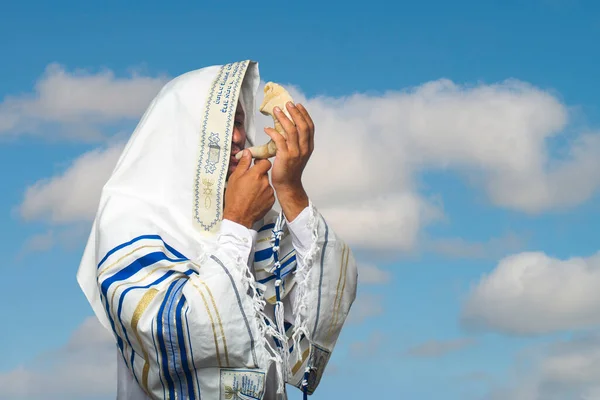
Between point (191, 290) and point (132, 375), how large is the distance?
69 cm

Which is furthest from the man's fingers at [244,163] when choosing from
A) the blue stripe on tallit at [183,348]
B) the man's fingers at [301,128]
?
the blue stripe on tallit at [183,348]

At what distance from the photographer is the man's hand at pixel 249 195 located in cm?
429

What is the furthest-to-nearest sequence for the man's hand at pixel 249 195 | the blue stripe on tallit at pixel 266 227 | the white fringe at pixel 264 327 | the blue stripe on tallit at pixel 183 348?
the blue stripe on tallit at pixel 266 227, the man's hand at pixel 249 195, the white fringe at pixel 264 327, the blue stripe on tallit at pixel 183 348

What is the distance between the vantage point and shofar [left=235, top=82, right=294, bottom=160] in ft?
14.9

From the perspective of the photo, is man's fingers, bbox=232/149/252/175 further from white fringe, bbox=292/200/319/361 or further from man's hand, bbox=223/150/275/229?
white fringe, bbox=292/200/319/361

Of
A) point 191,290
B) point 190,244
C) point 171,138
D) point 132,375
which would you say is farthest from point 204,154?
point 132,375

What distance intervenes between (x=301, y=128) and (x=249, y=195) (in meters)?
0.44

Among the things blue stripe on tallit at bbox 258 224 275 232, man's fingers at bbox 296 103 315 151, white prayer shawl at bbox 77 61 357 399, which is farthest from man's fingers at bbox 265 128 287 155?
blue stripe on tallit at bbox 258 224 275 232

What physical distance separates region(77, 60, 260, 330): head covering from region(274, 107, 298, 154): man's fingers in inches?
9.6

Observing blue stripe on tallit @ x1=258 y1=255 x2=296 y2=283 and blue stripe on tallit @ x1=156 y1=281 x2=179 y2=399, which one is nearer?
blue stripe on tallit @ x1=156 y1=281 x2=179 y2=399

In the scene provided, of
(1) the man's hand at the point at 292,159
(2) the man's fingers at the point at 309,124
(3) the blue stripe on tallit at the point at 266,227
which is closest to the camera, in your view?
(1) the man's hand at the point at 292,159

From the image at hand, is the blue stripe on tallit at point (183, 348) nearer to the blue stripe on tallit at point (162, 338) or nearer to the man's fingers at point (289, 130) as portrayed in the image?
the blue stripe on tallit at point (162, 338)

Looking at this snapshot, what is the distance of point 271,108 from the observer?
4602 mm

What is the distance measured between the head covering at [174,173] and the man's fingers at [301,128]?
315 millimetres
